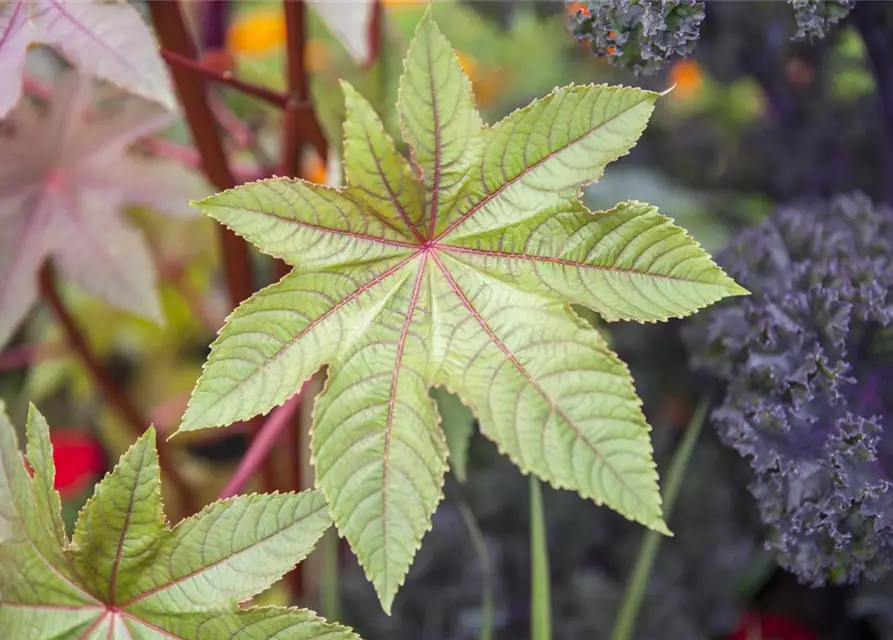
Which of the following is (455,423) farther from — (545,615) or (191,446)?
(191,446)

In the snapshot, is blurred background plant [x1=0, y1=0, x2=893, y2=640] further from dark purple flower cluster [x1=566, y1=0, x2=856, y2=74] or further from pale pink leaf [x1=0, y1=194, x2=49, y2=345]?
pale pink leaf [x1=0, y1=194, x2=49, y2=345]

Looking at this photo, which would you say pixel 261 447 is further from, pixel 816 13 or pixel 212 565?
pixel 816 13

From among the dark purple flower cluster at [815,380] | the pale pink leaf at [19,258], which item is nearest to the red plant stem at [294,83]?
the pale pink leaf at [19,258]

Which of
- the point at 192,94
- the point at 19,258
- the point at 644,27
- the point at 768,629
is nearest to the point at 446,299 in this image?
the point at 644,27

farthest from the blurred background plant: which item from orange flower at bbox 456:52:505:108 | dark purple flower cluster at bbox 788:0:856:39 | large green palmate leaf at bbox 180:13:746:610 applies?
orange flower at bbox 456:52:505:108

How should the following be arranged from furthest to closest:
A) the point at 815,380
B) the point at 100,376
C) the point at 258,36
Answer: the point at 258,36, the point at 100,376, the point at 815,380
